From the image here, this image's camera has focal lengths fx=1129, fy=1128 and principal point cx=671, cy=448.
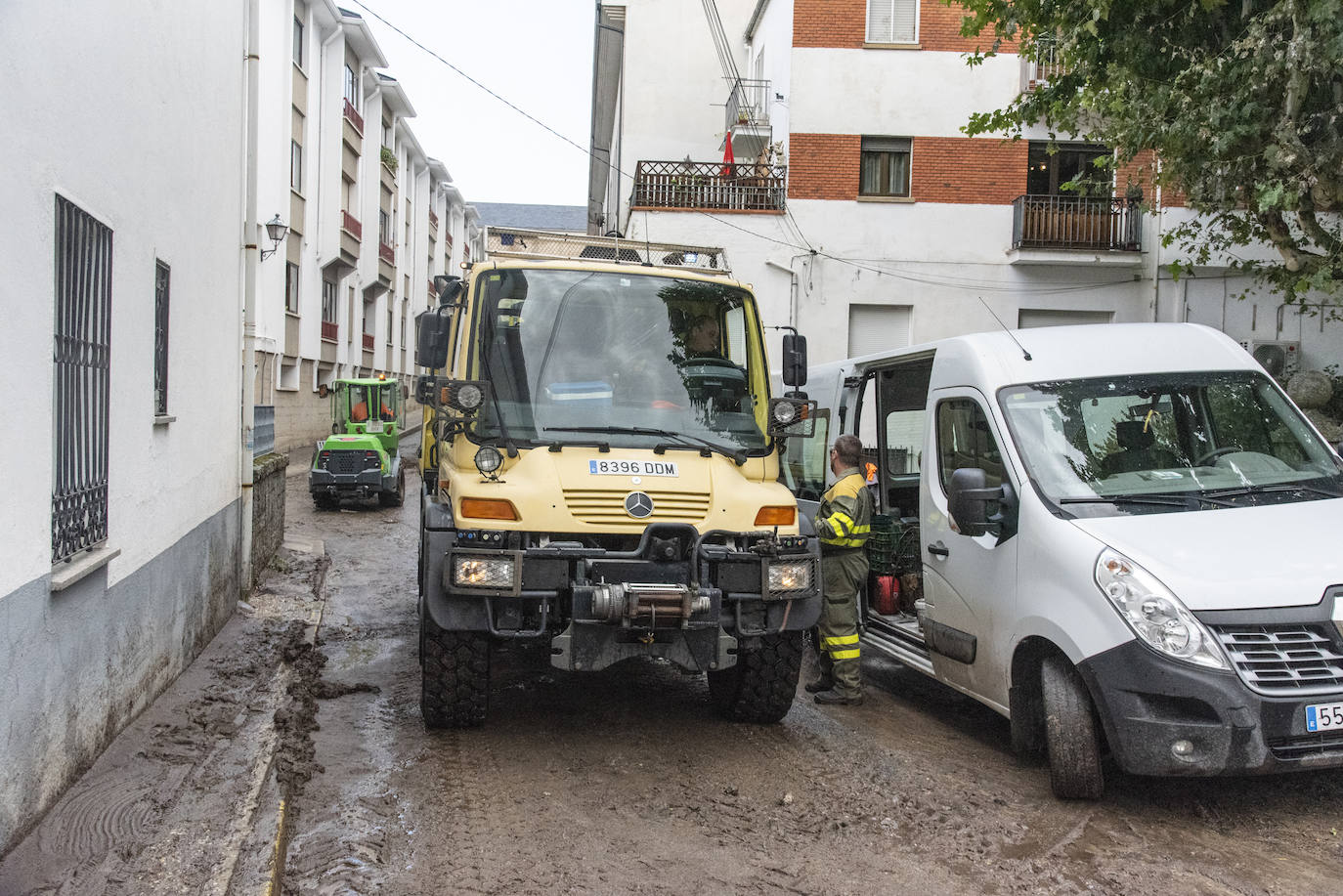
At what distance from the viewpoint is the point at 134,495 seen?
5922mm

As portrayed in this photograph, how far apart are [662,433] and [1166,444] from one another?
8.39ft

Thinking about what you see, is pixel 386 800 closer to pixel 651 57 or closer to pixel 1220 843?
pixel 1220 843

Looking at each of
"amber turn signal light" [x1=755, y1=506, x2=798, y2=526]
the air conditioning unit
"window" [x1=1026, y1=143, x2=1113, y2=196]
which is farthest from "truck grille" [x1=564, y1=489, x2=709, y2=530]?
the air conditioning unit

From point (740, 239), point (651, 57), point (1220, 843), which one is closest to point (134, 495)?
point (1220, 843)

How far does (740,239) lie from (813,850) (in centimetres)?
1772

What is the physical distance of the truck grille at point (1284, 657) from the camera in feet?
14.4

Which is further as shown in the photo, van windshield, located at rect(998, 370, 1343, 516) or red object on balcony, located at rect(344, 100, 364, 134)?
red object on balcony, located at rect(344, 100, 364, 134)

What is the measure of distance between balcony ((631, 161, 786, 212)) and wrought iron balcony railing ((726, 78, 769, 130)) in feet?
7.76

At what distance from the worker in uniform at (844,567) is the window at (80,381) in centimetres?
399

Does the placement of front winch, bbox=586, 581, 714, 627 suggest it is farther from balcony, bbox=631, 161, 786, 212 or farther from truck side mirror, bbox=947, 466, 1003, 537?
balcony, bbox=631, 161, 786, 212

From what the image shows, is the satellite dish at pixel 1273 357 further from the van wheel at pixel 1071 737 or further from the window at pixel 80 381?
the window at pixel 80 381

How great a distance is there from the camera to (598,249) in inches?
304

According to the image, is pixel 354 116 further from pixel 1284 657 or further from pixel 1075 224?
pixel 1284 657

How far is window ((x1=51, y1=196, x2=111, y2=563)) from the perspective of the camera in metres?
4.64
